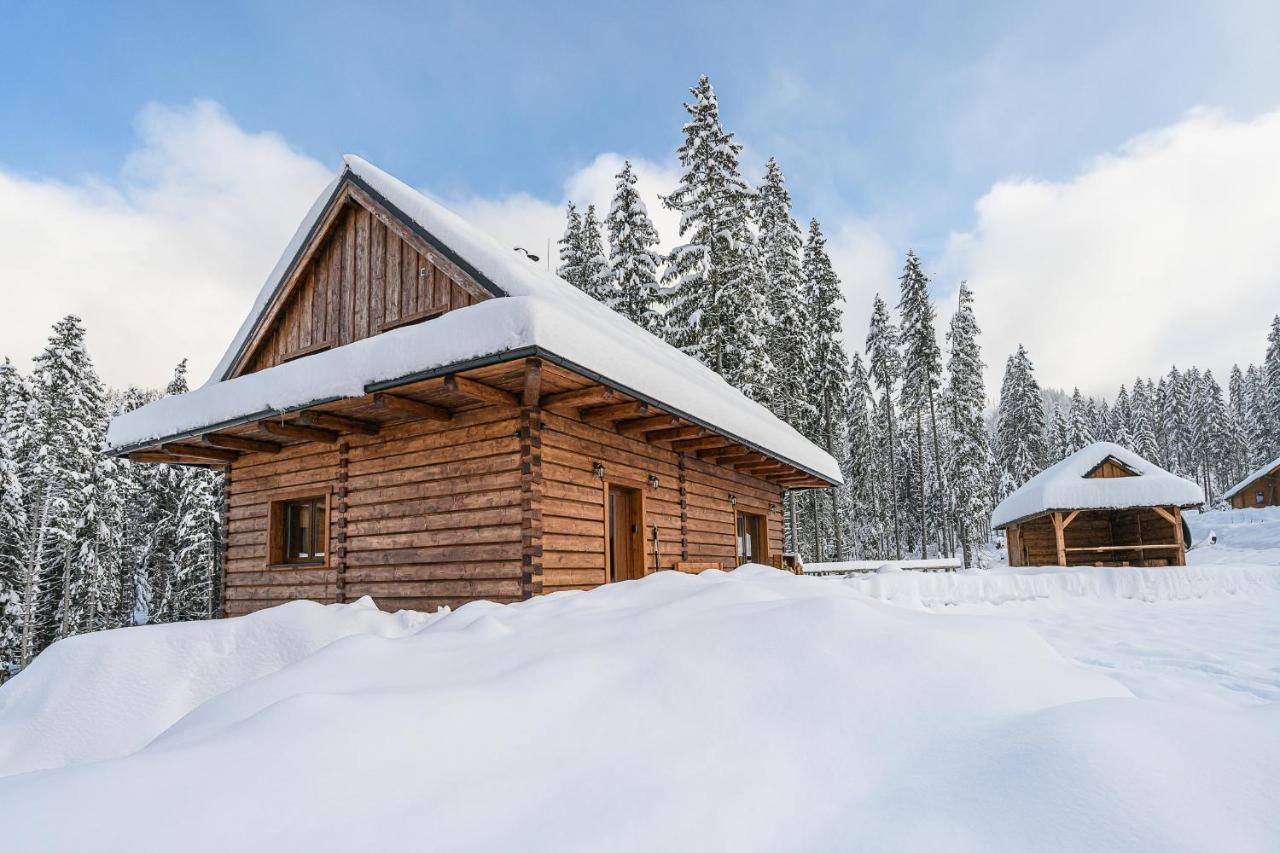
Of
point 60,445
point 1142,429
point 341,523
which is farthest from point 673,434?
point 1142,429

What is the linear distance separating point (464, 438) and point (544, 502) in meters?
1.45

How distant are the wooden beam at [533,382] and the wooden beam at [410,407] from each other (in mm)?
1279

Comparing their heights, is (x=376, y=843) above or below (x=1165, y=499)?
below

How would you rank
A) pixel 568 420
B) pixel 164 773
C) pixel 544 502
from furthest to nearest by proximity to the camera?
pixel 568 420 → pixel 544 502 → pixel 164 773

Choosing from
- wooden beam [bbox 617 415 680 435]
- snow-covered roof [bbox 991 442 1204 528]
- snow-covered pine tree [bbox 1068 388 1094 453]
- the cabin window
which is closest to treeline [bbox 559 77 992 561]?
snow-covered roof [bbox 991 442 1204 528]

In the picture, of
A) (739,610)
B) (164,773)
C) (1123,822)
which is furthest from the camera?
(739,610)

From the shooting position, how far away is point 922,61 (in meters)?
10.6

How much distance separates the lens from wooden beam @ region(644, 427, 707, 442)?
35.0 ft

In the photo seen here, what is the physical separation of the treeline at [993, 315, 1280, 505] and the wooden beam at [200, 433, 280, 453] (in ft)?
127

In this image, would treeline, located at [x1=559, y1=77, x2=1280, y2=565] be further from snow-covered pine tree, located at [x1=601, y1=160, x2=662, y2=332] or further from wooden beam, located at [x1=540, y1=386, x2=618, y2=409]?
wooden beam, located at [x1=540, y1=386, x2=618, y2=409]

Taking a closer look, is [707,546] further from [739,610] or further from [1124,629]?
[739,610]

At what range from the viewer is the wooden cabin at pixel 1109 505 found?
754 inches

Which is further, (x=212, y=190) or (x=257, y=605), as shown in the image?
(x=212, y=190)

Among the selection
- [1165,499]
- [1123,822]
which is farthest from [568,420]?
[1165,499]
